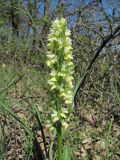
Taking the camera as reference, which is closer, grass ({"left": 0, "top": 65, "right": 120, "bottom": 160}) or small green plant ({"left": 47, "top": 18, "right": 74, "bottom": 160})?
small green plant ({"left": 47, "top": 18, "right": 74, "bottom": 160})

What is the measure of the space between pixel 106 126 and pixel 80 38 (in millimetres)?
2095

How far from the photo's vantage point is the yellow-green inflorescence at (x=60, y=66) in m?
2.55

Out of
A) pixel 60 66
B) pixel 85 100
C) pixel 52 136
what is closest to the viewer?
pixel 60 66

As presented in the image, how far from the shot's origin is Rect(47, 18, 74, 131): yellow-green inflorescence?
8.37ft

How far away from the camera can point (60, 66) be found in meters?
2.55

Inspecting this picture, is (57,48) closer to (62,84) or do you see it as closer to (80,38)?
(62,84)

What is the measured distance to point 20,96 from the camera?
659 centimetres

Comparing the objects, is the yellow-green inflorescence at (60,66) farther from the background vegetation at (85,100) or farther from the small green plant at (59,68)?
the background vegetation at (85,100)

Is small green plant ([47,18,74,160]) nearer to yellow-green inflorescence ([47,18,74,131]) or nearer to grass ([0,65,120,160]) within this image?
yellow-green inflorescence ([47,18,74,131])

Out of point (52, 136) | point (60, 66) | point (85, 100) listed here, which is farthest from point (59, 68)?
point (85, 100)

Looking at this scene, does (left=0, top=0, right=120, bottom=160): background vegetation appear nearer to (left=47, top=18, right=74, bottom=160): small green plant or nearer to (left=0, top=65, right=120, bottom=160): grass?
(left=0, top=65, right=120, bottom=160): grass

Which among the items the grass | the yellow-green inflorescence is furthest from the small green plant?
the grass

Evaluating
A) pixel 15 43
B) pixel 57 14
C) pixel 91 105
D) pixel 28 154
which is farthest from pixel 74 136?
pixel 15 43

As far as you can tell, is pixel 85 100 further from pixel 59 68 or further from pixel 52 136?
pixel 59 68
